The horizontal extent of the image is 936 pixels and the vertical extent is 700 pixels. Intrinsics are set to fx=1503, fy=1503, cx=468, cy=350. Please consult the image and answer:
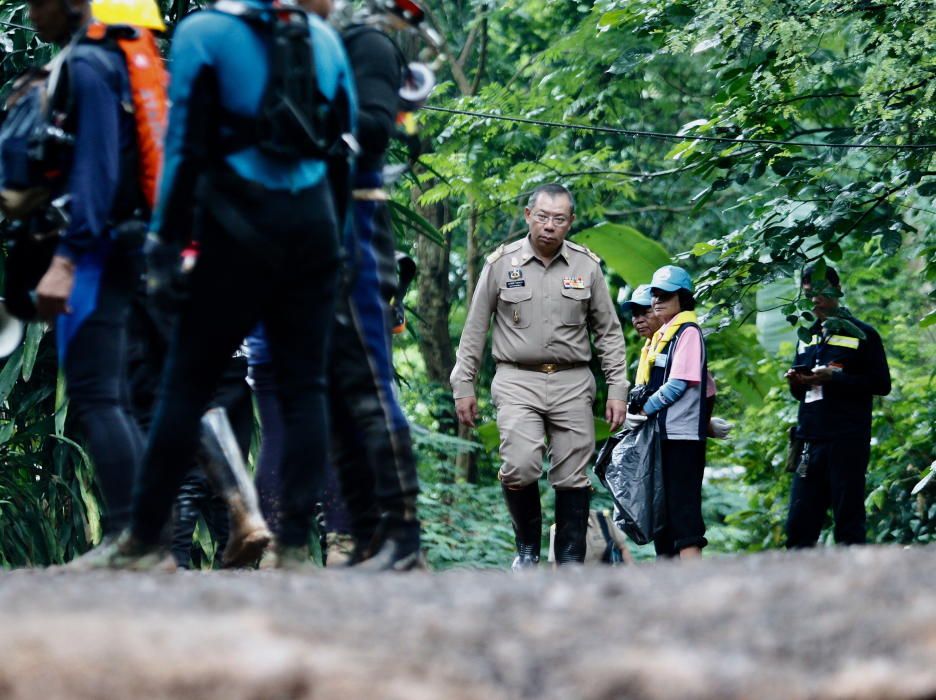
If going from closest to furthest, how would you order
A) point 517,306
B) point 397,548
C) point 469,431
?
point 397,548, point 517,306, point 469,431

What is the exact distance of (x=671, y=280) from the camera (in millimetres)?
8273

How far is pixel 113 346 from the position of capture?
15.9 ft

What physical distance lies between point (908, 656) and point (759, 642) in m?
0.29

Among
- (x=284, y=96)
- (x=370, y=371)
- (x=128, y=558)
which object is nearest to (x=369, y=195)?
(x=370, y=371)

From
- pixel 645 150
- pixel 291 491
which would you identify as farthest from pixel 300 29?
pixel 645 150

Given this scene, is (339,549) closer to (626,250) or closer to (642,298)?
(642,298)

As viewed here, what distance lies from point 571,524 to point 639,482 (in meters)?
0.54

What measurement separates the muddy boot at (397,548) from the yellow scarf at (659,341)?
3.53 m

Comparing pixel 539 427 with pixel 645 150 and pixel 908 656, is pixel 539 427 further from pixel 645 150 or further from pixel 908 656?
pixel 645 150

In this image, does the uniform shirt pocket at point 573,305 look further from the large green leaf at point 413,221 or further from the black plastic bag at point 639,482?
the large green leaf at point 413,221

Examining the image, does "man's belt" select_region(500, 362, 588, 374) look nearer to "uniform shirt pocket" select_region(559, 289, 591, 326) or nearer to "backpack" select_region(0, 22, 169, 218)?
"uniform shirt pocket" select_region(559, 289, 591, 326)

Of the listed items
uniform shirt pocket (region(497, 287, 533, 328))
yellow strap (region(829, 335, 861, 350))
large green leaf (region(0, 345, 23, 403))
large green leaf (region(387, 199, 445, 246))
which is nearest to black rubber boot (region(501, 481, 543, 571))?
uniform shirt pocket (region(497, 287, 533, 328))

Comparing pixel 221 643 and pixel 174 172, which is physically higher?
pixel 174 172

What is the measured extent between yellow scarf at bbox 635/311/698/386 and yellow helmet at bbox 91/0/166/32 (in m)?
3.81
